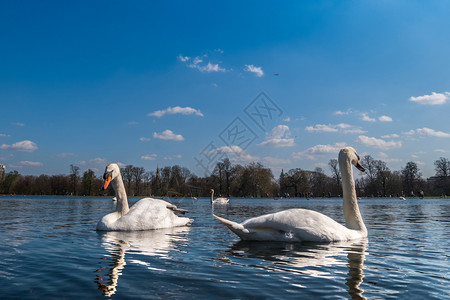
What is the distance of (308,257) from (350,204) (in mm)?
3006

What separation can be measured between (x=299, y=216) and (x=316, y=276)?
2.52 m

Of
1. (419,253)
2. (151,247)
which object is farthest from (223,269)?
(419,253)

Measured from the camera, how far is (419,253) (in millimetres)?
6336

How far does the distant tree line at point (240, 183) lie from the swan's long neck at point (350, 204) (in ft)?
267

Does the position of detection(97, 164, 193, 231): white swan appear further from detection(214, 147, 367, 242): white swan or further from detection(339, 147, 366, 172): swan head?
detection(339, 147, 366, 172): swan head

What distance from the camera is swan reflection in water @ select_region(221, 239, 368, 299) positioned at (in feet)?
14.7

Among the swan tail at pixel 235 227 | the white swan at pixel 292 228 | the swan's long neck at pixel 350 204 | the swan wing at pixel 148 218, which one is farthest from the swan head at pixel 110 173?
the swan's long neck at pixel 350 204

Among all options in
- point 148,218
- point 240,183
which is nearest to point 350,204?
point 148,218

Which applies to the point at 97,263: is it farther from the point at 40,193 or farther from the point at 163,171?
the point at 40,193

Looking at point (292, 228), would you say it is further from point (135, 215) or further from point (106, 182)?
point (106, 182)

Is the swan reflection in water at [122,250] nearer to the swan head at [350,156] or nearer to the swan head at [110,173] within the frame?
the swan head at [110,173]

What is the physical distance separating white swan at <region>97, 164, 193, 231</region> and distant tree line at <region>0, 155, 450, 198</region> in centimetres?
7831

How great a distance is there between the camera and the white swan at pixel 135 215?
988 centimetres

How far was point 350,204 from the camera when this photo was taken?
8078 millimetres
